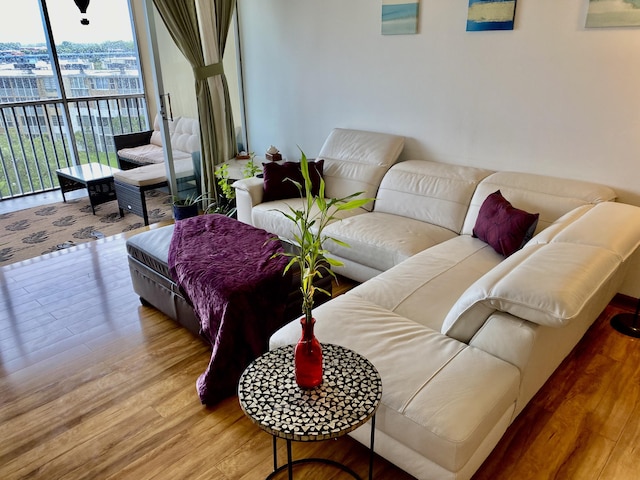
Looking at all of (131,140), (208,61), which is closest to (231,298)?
(208,61)

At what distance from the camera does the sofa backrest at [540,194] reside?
2.61 m

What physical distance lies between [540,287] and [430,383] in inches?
19.8

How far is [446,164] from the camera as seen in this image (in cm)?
331

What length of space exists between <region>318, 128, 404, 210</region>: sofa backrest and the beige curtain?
1.29 meters

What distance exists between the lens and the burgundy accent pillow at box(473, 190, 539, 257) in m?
2.46

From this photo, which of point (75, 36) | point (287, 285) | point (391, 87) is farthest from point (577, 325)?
point (75, 36)

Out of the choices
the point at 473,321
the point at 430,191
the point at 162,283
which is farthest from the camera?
the point at 430,191

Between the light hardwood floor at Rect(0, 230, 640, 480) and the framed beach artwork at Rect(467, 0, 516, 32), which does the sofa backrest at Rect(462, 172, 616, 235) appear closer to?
the light hardwood floor at Rect(0, 230, 640, 480)

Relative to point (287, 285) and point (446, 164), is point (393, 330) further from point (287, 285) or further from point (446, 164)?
point (446, 164)

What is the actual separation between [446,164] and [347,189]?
779mm

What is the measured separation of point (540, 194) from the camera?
8.91 feet

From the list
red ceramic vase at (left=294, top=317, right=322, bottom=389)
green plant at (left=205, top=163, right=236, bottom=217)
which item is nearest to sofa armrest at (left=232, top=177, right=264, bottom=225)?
green plant at (left=205, top=163, right=236, bottom=217)

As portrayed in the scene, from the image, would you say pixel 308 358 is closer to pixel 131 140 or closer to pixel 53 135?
pixel 131 140

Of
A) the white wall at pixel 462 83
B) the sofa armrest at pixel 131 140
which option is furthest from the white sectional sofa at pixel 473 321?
the sofa armrest at pixel 131 140
